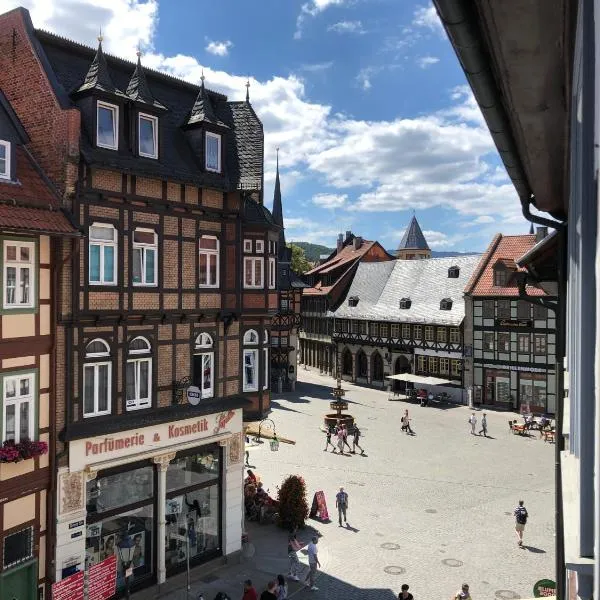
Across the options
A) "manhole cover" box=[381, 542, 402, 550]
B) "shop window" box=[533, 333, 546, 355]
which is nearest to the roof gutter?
"manhole cover" box=[381, 542, 402, 550]

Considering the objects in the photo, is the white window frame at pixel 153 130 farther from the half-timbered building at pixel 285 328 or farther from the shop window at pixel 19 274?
the half-timbered building at pixel 285 328

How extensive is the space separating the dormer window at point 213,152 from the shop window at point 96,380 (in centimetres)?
598

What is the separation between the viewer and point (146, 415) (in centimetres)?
1517

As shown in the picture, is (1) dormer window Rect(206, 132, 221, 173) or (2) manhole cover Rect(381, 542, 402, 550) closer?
(1) dormer window Rect(206, 132, 221, 173)

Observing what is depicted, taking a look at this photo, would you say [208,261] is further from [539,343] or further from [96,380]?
[539,343]

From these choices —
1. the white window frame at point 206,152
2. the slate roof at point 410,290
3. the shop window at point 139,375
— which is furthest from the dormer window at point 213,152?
the slate roof at point 410,290

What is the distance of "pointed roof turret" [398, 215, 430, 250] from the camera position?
82.8 meters

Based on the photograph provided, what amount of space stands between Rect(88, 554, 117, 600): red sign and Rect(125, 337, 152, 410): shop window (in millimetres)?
3546

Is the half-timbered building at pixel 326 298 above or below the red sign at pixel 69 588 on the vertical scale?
above

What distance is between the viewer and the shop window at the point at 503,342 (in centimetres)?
4028

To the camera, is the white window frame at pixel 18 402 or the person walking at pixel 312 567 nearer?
the white window frame at pixel 18 402

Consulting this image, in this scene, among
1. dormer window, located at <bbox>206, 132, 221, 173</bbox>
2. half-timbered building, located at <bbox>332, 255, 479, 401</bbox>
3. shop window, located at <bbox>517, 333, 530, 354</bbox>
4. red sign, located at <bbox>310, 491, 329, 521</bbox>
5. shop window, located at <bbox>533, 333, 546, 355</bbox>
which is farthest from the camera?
half-timbered building, located at <bbox>332, 255, 479, 401</bbox>

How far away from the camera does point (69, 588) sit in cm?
1259

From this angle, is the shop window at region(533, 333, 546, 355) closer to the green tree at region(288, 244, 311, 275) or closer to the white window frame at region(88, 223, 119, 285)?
the white window frame at region(88, 223, 119, 285)
